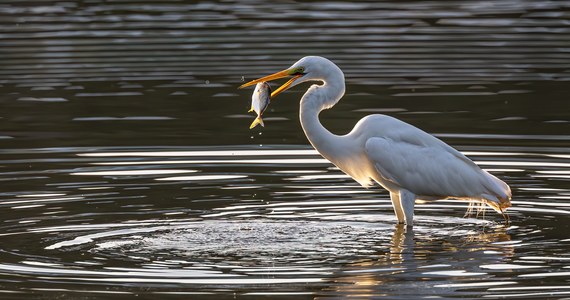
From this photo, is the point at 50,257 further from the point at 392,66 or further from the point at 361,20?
the point at 361,20

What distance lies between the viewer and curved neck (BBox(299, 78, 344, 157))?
13.3m

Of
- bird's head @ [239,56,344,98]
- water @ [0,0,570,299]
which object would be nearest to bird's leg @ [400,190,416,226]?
water @ [0,0,570,299]

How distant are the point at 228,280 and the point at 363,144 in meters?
2.90

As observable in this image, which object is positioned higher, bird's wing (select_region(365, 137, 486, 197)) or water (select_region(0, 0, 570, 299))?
bird's wing (select_region(365, 137, 486, 197))

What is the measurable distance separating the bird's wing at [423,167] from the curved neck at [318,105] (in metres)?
0.45

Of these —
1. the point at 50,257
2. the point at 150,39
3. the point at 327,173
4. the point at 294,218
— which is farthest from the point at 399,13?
the point at 50,257

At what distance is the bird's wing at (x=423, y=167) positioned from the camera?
43.9 feet

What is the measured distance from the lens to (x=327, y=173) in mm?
16578

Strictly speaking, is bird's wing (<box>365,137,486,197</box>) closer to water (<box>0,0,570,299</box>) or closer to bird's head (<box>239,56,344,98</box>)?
water (<box>0,0,570,299</box>)

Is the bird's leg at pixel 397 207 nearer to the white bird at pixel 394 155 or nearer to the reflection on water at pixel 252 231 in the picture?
the white bird at pixel 394 155

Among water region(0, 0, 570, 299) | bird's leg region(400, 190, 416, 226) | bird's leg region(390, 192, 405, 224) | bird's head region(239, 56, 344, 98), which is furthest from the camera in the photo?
bird's leg region(390, 192, 405, 224)

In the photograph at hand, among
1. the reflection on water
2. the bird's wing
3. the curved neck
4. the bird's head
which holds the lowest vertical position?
the reflection on water

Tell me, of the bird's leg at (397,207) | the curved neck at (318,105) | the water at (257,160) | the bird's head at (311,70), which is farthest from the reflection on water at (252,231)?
the bird's head at (311,70)

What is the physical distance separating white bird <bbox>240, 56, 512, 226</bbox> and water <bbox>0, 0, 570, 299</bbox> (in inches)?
14.2
